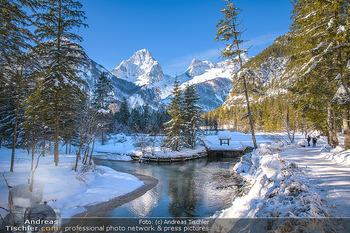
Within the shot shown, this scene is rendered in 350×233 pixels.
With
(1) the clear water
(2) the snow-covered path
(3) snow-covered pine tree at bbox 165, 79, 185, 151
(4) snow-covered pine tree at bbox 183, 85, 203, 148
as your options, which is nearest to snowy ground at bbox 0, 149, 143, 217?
(1) the clear water

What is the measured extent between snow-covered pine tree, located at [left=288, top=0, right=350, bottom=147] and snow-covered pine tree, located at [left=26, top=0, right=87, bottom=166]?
53.1 feet

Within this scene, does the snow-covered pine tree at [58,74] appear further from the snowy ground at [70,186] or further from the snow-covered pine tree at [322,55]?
the snow-covered pine tree at [322,55]

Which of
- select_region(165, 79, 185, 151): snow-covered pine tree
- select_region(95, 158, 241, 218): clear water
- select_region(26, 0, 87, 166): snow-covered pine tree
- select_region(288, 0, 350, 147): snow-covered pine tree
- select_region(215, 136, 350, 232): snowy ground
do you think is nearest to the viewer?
select_region(215, 136, 350, 232): snowy ground

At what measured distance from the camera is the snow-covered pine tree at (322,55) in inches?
342

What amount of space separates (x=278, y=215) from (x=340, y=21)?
38.3 ft

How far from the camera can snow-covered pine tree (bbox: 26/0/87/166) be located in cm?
1277

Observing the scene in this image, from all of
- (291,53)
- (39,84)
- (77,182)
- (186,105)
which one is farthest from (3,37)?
(186,105)

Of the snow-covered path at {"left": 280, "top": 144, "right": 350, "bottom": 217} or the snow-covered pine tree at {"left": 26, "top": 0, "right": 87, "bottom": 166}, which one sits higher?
the snow-covered pine tree at {"left": 26, "top": 0, "right": 87, "bottom": 166}

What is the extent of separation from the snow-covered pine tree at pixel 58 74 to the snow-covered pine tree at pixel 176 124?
1773 centimetres

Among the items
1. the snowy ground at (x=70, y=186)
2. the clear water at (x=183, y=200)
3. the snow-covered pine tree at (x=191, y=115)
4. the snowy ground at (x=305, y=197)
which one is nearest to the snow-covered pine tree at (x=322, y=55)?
the snowy ground at (x=305, y=197)

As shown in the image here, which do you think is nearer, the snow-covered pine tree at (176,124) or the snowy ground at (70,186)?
the snowy ground at (70,186)

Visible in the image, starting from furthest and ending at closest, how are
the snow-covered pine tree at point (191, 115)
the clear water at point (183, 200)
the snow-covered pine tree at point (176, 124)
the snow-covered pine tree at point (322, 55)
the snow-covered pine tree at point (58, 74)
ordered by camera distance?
the snow-covered pine tree at point (191, 115)
the snow-covered pine tree at point (176, 124)
the snow-covered pine tree at point (58, 74)
the clear water at point (183, 200)
the snow-covered pine tree at point (322, 55)

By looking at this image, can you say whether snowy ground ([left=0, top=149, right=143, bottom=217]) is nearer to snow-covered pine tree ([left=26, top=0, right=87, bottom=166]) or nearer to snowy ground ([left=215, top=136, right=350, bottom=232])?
snow-covered pine tree ([left=26, top=0, right=87, bottom=166])

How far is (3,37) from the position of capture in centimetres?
576
